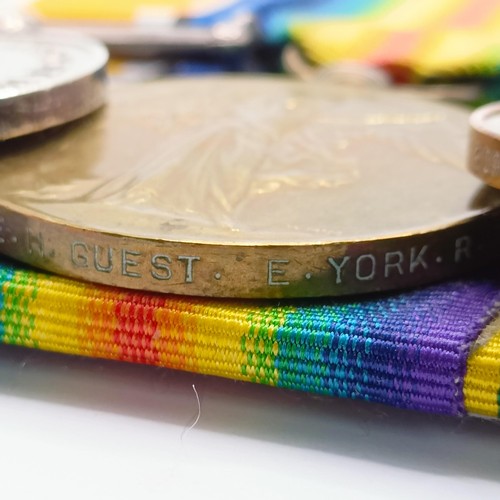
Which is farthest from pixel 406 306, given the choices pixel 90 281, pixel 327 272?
pixel 90 281

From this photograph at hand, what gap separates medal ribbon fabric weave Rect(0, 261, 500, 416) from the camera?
364 mm

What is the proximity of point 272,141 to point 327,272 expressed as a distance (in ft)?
0.62

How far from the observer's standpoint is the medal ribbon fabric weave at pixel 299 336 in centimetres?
36

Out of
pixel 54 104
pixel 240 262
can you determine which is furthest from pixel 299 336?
pixel 54 104

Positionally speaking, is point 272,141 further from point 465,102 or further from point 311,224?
point 465,102

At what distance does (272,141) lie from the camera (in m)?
0.56

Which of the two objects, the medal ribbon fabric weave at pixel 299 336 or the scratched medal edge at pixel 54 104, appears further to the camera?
the scratched medal edge at pixel 54 104

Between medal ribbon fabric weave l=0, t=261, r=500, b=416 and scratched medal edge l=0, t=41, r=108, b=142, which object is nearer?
medal ribbon fabric weave l=0, t=261, r=500, b=416

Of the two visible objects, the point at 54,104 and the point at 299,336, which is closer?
the point at 299,336

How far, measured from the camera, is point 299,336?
377 millimetres

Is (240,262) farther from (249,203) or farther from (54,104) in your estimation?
(54,104)

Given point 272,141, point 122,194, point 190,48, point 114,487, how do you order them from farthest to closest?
point 190,48
point 272,141
point 122,194
point 114,487

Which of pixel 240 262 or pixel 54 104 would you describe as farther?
pixel 54 104

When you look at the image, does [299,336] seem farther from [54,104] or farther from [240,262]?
[54,104]
